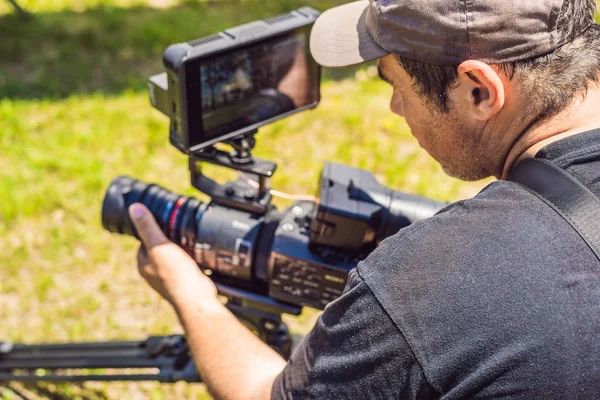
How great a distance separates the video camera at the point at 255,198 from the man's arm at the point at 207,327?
70 mm

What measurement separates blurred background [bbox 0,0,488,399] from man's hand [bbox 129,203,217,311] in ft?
3.40

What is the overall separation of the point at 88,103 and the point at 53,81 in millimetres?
376

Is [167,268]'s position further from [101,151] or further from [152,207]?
[101,151]

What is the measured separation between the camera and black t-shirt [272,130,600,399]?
3.37 feet

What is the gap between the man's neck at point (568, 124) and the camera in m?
1.21

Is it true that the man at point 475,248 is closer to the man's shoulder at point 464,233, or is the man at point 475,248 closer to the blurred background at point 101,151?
the man's shoulder at point 464,233

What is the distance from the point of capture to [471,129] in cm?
134

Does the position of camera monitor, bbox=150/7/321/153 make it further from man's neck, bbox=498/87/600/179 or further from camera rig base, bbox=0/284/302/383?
man's neck, bbox=498/87/600/179

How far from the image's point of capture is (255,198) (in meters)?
1.88

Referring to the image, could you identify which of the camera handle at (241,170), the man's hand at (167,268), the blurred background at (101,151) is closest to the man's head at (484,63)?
the camera handle at (241,170)

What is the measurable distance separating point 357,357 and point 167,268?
80cm

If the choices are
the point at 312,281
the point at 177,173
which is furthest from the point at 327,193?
the point at 177,173

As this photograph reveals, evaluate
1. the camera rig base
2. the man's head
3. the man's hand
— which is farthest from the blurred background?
the man's head

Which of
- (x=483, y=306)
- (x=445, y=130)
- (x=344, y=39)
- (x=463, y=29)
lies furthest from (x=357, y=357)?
(x=344, y=39)
